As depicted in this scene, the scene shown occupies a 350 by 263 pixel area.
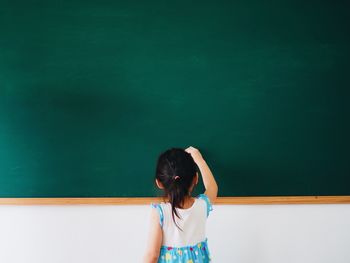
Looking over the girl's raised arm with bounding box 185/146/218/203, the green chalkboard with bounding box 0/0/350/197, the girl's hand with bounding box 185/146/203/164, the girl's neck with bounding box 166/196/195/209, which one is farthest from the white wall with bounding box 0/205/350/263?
the girl's neck with bounding box 166/196/195/209

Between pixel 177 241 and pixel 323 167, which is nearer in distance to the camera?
pixel 177 241

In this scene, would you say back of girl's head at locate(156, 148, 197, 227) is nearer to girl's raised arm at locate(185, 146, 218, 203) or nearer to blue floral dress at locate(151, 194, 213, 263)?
blue floral dress at locate(151, 194, 213, 263)

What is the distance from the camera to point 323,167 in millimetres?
2240

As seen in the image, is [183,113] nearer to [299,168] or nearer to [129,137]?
[129,137]

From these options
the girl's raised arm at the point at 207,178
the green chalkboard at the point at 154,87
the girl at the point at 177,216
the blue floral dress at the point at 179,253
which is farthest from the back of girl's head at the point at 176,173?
the green chalkboard at the point at 154,87

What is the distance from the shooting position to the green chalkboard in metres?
2.17

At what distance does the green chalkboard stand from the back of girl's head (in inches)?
19.4

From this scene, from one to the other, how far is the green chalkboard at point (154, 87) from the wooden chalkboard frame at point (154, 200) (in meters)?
0.04

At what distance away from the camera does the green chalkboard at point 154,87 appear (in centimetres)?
217

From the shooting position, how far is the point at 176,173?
1.67 metres

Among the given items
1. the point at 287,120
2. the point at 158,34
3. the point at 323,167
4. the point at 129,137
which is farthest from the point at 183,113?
the point at 323,167

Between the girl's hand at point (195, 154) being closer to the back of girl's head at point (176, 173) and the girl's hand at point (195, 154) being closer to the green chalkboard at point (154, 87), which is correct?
the green chalkboard at point (154, 87)

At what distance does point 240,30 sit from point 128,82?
2.60ft

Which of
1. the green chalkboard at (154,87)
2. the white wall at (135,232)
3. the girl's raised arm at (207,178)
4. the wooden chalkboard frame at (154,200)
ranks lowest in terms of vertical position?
the white wall at (135,232)
